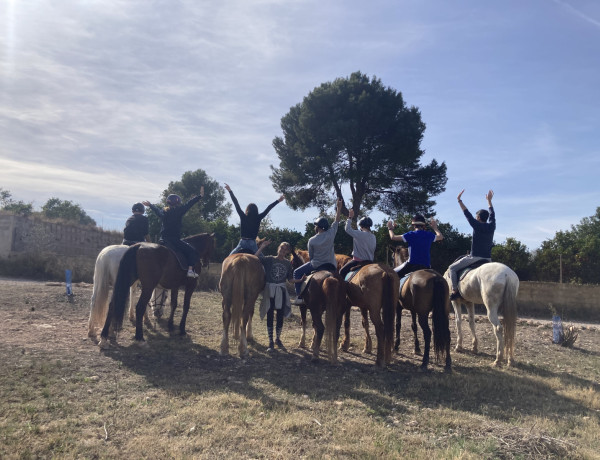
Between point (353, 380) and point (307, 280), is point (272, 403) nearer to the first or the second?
point (353, 380)

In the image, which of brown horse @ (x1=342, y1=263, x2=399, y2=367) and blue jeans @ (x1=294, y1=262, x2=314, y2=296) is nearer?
brown horse @ (x1=342, y1=263, x2=399, y2=367)

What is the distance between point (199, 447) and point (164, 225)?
19.7 ft

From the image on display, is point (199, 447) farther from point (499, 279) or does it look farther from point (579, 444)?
point (499, 279)

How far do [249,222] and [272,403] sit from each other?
4.20m

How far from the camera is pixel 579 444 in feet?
14.0

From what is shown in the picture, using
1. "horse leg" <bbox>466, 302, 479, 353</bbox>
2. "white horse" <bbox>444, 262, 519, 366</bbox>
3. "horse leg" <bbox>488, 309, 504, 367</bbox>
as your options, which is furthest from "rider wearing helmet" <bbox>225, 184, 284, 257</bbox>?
"horse leg" <bbox>466, 302, 479, 353</bbox>

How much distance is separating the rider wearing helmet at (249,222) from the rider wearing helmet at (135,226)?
225 centimetres

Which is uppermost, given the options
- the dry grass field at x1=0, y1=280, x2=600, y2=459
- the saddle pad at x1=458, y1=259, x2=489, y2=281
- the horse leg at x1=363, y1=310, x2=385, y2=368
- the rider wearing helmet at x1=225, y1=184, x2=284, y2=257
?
the rider wearing helmet at x1=225, y1=184, x2=284, y2=257

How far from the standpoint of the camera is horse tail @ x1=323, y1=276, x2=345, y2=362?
7164mm

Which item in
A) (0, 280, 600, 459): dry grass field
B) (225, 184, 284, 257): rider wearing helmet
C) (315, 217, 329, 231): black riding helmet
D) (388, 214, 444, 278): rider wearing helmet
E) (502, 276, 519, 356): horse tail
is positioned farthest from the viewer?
(225, 184, 284, 257): rider wearing helmet

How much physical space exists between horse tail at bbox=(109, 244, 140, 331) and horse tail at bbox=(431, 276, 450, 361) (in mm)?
5610

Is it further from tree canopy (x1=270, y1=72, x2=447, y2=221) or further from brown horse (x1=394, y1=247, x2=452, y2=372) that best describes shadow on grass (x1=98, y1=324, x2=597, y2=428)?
tree canopy (x1=270, y1=72, x2=447, y2=221)

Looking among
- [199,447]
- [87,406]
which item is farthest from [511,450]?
[87,406]

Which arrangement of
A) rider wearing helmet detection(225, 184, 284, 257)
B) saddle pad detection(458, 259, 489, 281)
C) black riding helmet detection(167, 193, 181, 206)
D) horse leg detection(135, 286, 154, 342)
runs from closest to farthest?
horse leg detection(135, 286, 154, 342) → rider wearing helmet detection(225, 184, 284, 257) → saddle pad detection(458, 259, 489, 281) → black riding helmet detection(167, 193, 181, 206)
